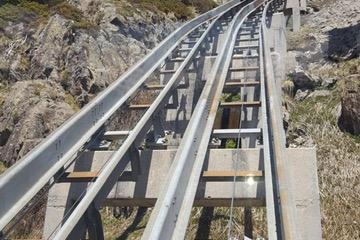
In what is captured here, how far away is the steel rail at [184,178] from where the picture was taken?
3775 millimetres

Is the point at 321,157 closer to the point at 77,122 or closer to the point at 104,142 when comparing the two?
the point at 104,142

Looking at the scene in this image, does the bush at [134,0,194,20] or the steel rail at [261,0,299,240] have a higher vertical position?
the bush at [134,0,194,20]

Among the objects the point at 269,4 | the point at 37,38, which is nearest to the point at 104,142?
the point at 37,38

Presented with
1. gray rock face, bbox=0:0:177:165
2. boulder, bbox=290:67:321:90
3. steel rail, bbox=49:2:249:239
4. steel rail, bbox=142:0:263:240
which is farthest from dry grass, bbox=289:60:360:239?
gray rock face, bbox=0:0:177:165

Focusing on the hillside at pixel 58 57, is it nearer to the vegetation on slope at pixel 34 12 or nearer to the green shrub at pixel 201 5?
the vegetation on slope at pixel 34 12

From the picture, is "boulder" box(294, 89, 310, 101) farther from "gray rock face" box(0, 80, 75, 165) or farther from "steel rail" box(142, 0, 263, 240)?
"steel rail" box(142, 0, 263, 240)

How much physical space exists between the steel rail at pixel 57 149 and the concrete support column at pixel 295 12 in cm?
1650

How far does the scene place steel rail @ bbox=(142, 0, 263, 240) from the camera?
3.78 metres

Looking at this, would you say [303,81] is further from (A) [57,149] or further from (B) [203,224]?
(A) [57,149]

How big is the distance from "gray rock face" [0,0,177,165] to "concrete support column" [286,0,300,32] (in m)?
9.31

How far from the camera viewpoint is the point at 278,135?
17.9ft

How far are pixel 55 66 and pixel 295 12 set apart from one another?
48.7 feet

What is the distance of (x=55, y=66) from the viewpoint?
13.4 meters

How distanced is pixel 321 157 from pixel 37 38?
27.8ft
